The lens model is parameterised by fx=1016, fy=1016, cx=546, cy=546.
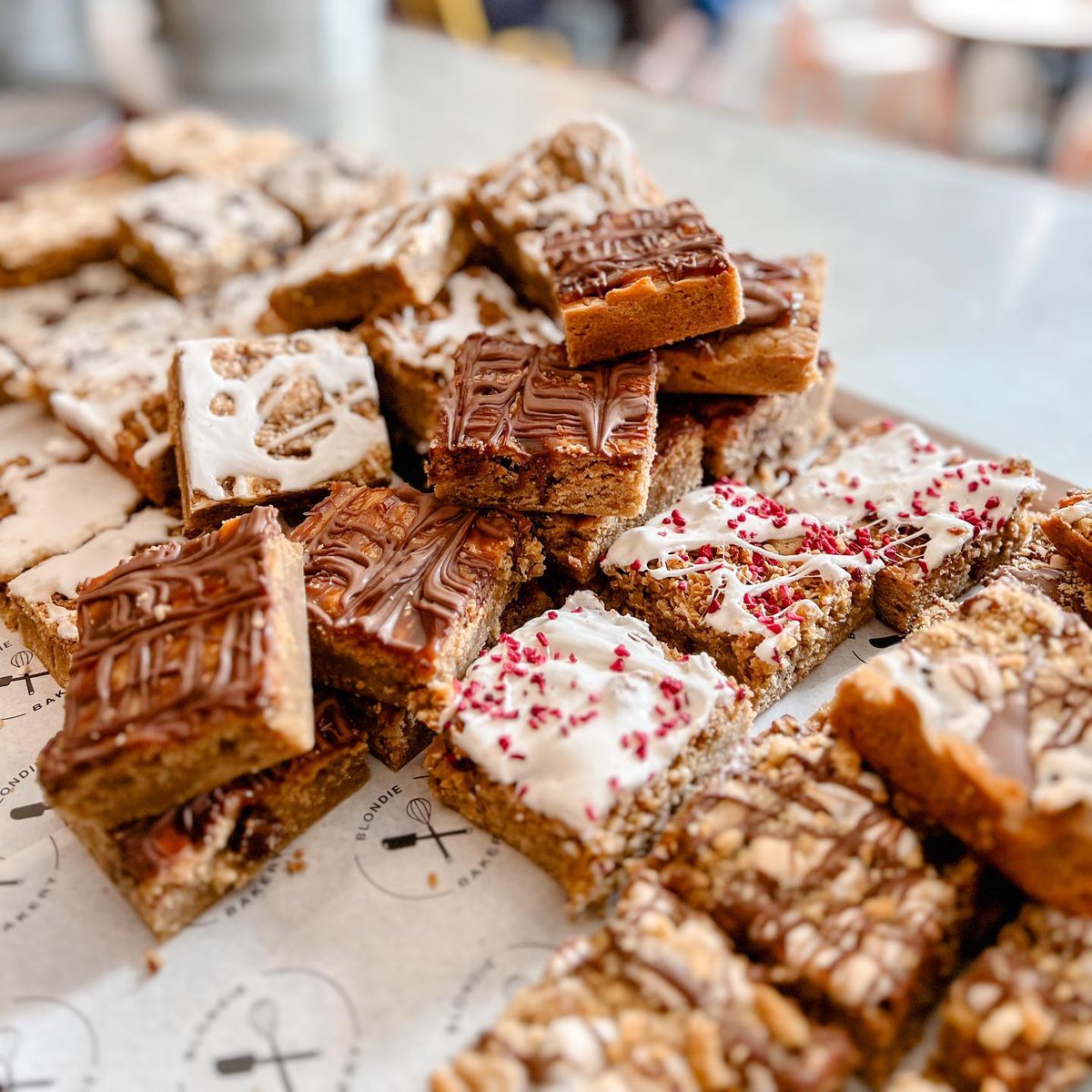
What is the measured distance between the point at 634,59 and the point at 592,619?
831cm

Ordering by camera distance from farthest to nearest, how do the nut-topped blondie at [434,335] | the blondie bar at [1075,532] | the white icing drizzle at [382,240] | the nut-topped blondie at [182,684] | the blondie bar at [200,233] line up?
the blondie bar at [200,233] → the white icing drizzle at [382,240] → the nut-topped blondie at [434,335] → the blondie bar at [1075,532] → the nut-topped blondie at [182,684]

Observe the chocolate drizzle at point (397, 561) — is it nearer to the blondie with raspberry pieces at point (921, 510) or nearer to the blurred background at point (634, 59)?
the blondie with raspberry pieces at point (921, 510)

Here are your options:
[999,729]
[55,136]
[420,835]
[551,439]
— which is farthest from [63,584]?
[55,136]

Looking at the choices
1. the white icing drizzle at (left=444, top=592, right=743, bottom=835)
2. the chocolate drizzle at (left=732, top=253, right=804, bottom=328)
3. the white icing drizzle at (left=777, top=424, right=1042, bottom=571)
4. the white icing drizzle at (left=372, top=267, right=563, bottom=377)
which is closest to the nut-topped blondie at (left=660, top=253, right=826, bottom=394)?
the chocolate drizzle at (left=732, top=253, right=804, bottom=328)

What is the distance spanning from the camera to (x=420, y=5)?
833 cm

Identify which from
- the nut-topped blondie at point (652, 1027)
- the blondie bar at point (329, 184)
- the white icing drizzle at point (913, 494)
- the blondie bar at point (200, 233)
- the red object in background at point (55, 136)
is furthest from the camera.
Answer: the red object in background at point (55, 136)

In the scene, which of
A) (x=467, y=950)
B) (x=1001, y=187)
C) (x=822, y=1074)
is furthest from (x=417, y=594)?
(x=1001, y=187)

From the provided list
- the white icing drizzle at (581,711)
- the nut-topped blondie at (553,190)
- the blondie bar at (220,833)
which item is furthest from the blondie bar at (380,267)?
the blondie bar at (220,833)

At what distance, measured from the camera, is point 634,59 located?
30.7ft

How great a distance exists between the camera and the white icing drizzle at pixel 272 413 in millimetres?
2736

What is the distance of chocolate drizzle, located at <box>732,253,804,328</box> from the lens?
274cm

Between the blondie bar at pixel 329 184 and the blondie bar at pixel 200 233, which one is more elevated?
the blondie bar at pixel 329 184

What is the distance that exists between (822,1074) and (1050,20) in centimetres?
868

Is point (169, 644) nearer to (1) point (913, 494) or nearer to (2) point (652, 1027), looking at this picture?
(2) point (652, 1027)
